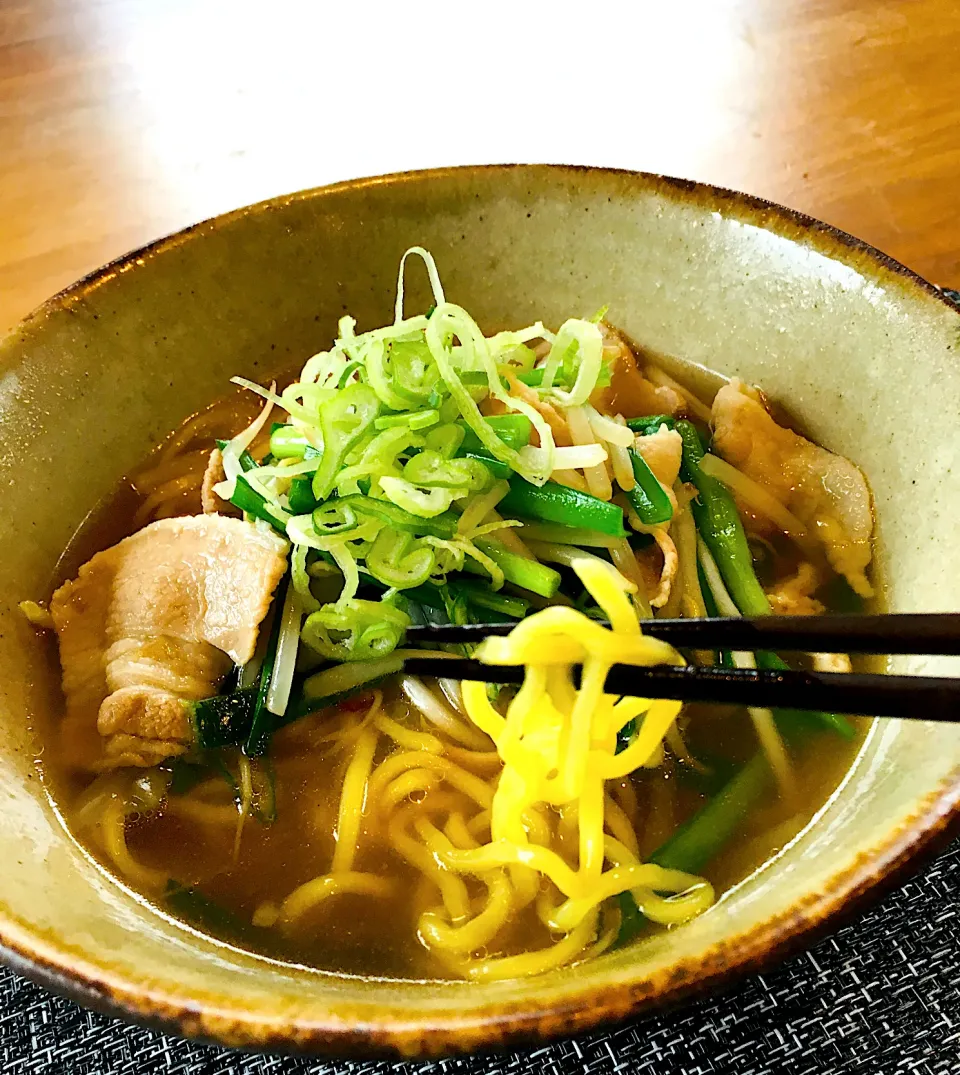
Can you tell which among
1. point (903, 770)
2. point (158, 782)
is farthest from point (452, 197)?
point (903, 770)

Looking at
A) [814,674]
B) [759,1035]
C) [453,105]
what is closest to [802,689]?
[814,674]

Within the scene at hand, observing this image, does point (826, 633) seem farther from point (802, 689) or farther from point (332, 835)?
point (332, 835)

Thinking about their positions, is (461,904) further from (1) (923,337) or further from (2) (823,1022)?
(1) (923,337)

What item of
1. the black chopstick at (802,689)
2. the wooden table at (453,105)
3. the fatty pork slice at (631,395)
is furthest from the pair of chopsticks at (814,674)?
the wooden table at (453,105)

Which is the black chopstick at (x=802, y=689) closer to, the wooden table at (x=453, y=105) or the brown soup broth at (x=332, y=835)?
the brown soup broth at (x=332, y=835)

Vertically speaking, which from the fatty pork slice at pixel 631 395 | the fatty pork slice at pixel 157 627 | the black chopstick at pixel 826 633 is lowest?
the fatty pork slice at pixel 631 395

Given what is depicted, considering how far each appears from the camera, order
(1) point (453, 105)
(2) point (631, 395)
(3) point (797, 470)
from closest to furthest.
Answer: (3) point (797, 470) < (2) point (631, 395) < (1) point (453, 105)
